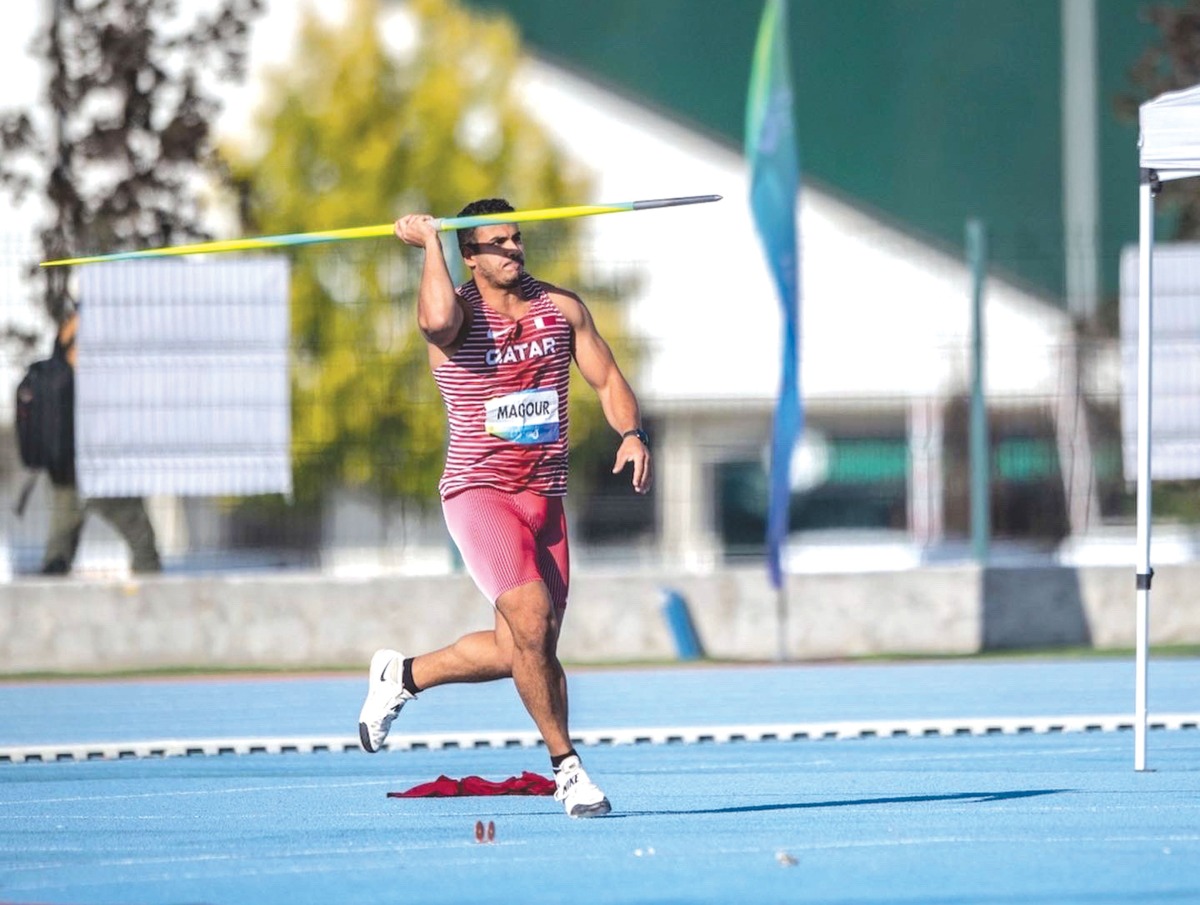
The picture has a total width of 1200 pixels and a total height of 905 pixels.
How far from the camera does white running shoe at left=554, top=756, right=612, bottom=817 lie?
8062mm

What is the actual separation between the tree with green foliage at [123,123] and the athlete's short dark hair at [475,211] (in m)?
12.3

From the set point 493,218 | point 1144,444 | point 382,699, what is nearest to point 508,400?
point 493,218

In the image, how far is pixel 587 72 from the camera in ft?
150

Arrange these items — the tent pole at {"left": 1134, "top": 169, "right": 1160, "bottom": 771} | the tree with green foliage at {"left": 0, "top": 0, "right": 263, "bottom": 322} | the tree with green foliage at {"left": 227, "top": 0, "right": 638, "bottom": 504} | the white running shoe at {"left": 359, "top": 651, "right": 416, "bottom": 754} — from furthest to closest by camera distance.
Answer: the tree with green foliage at {"left": 227, "top": 0, "right": 638, "bottom": 504}
the tree with green foliage at {"left": 0, "top": 0, "right": 263, "bottom": 322}
the tent pole at {"left": 1134, "top": 169, "right": 1160, "bottom": 771}
the white running shoe at {"left": 359, "top": 651, "right": 416, "bottom": 754}

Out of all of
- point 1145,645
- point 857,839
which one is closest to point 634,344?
point 1145,645

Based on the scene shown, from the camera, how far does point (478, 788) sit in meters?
9.00

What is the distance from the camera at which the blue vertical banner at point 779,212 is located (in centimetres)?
1645

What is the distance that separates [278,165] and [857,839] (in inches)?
1156

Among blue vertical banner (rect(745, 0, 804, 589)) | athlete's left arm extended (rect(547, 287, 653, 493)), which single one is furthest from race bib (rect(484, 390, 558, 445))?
blue vertical banner (rect(745, 0, 804, 589))

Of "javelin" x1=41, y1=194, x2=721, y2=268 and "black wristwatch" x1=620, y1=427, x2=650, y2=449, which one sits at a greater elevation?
"javelin" x1=41, y1=194, x2=721, y2=268

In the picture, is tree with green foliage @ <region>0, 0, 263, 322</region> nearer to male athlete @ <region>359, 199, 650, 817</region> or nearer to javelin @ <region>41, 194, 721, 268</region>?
javelin @ <region>41, 194, 721, 268</region>

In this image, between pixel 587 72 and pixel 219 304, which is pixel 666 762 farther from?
pixel 587 72

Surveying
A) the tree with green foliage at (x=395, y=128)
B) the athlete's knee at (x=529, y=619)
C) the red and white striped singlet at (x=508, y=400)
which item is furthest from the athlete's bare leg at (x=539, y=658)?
the tree with green foliage at (x=395, y=128)

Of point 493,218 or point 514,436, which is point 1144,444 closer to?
point 514,436
